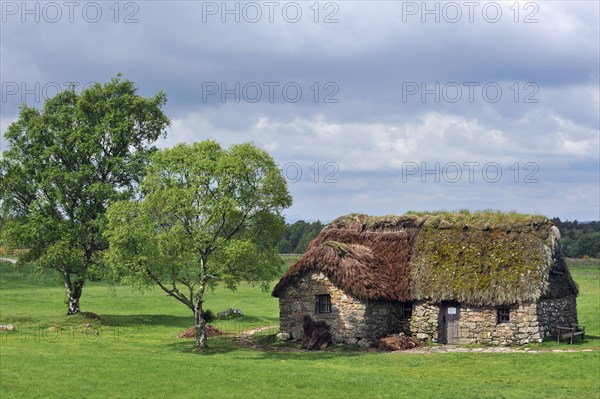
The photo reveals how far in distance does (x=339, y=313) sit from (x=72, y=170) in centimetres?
2537

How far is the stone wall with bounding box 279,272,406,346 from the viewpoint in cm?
4069

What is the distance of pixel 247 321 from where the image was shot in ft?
182

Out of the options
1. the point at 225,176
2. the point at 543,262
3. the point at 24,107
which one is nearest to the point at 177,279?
the point at 225,176

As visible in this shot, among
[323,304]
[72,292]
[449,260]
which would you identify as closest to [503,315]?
[449,260]

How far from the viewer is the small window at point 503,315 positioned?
39906mm

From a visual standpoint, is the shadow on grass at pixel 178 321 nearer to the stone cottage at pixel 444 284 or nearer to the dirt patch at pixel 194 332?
the dirt patch at pixel 194 332

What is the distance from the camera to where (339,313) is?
1618 inches

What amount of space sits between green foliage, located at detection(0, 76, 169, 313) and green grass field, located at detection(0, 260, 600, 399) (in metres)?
5.69

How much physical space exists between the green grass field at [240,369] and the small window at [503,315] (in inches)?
89.0

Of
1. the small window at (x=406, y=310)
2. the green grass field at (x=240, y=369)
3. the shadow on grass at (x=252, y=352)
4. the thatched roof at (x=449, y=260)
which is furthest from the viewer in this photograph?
the small window at (x=406, y=310)

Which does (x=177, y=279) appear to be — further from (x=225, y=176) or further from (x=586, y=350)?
(x=586, y=350)

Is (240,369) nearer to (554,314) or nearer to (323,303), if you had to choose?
(323,303)

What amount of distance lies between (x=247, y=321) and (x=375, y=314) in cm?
1685

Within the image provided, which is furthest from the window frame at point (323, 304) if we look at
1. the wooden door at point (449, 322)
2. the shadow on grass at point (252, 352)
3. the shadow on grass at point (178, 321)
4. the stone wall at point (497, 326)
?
the shadow on grass at point (178, 321)
